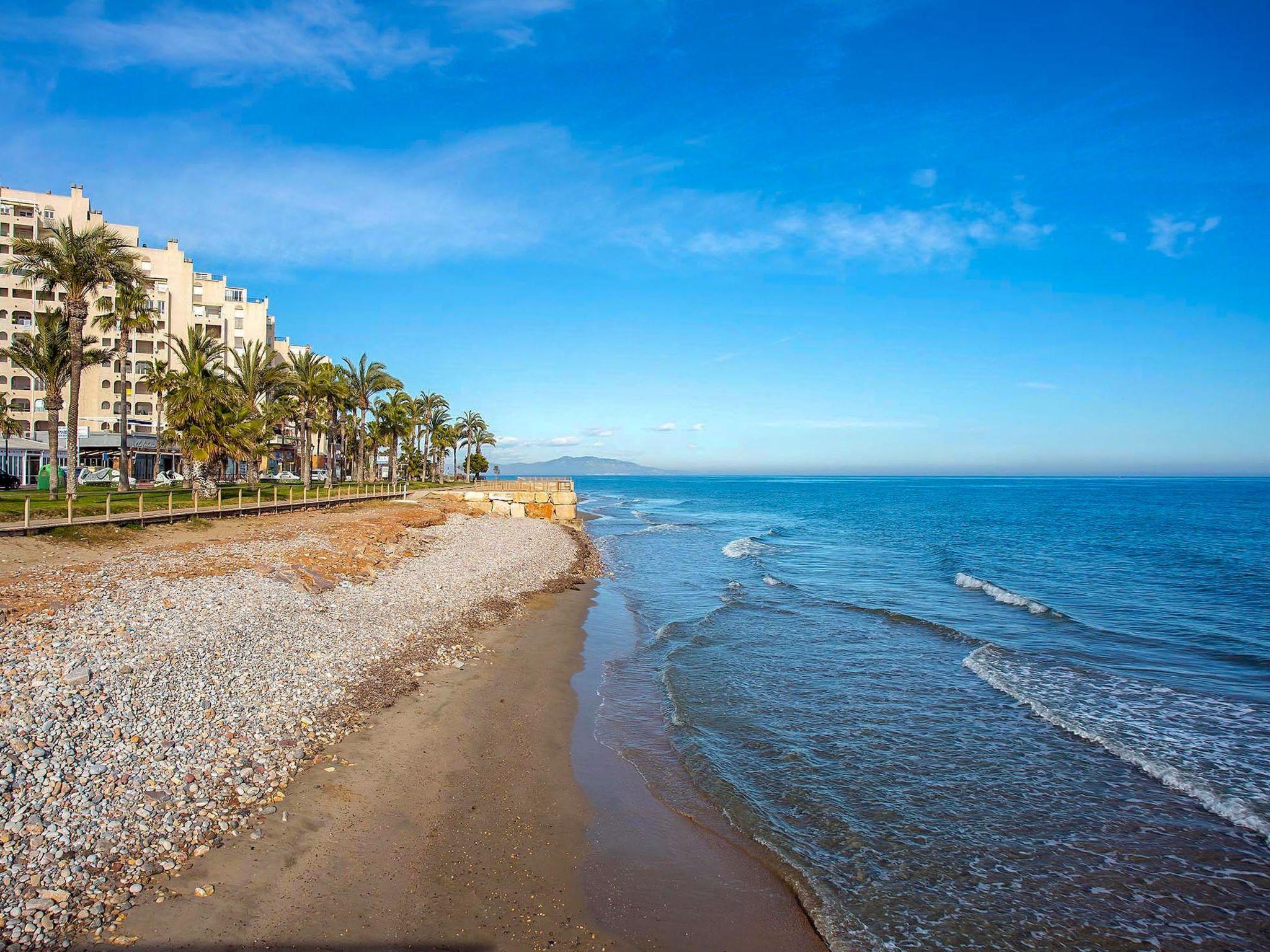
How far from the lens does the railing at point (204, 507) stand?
73.9 ft

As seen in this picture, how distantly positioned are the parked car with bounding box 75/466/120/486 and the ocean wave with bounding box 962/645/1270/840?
55.5m

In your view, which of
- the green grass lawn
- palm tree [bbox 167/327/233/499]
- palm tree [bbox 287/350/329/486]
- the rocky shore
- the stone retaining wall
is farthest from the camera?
the stone retaining wall

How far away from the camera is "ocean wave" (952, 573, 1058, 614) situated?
24.5 metres

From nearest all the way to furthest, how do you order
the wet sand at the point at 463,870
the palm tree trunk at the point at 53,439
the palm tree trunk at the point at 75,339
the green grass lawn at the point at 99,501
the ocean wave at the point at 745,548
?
the wet sand at the point at 463,870 < the green grass lawn at the point at 99,501 < the palm tree trunk at the point at 75,339 < the palm tree trunk at the point at 53,439 < the ocean wave at the point at 745,548

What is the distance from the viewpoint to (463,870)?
25.0ft

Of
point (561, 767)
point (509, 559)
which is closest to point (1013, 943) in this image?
point (561, 767)

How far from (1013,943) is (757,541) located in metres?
41.8

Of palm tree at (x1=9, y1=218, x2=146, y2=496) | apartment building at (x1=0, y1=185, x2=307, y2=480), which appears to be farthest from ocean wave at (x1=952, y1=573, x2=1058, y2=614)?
apartment building at (x1=0, y1=185, x2=307, y2=480)

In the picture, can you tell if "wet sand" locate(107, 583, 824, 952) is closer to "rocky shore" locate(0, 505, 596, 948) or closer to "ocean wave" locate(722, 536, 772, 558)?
"rocky shore" locate(0, 505, 596, 948)

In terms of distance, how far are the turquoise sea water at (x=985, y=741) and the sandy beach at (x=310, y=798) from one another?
60.0 inches

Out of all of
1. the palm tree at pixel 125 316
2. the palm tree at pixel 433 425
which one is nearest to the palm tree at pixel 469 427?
the palm tree at pixel 433 425

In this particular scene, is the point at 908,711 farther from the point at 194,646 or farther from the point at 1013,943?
the point at 194,646

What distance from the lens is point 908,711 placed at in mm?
13820

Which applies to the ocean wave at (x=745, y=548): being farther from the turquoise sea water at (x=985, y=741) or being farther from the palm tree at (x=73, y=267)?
the palm tree at (x=73, y=267)
